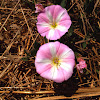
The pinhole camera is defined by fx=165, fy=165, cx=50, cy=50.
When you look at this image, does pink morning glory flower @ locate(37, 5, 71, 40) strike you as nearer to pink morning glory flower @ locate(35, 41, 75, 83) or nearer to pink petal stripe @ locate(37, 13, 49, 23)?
pink petal stripe @ locate(37, 13, 49, 23)

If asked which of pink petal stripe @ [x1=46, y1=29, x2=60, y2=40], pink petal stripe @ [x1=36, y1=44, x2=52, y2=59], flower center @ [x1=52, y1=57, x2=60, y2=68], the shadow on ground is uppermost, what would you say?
pink petal stripe @ [x1=46, y1=29, x2=60, y2=40]

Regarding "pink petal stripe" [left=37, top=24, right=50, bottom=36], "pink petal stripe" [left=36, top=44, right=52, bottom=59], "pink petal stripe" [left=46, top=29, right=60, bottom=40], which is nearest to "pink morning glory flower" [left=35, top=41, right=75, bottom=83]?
"pink petal stripe" [left=36, top=44, right=52, bottom=59]

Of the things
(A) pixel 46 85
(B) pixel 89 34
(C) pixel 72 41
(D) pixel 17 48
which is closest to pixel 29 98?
(A) pixel 46 85

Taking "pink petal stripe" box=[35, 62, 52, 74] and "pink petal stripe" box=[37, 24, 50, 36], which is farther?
"pink petal stripe" box=[37, 24, 50, 36]

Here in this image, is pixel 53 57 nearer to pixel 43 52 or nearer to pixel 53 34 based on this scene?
pixel 43 52

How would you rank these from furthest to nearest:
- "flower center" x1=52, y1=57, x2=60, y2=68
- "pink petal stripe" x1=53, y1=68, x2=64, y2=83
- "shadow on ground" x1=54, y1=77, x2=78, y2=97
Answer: "shadow on ground" x1=54, y1=77, x2=78, y2=97 → "flower center" x1=52, y1=57, x2=60, y2=68 → "pink petal stripe" x1=53, y1=68, x2=64, y2=83

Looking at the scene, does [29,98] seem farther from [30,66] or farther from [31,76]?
[30,66]

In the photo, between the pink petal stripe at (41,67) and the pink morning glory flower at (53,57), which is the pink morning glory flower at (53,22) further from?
the pink petal stripe at (41,67)
